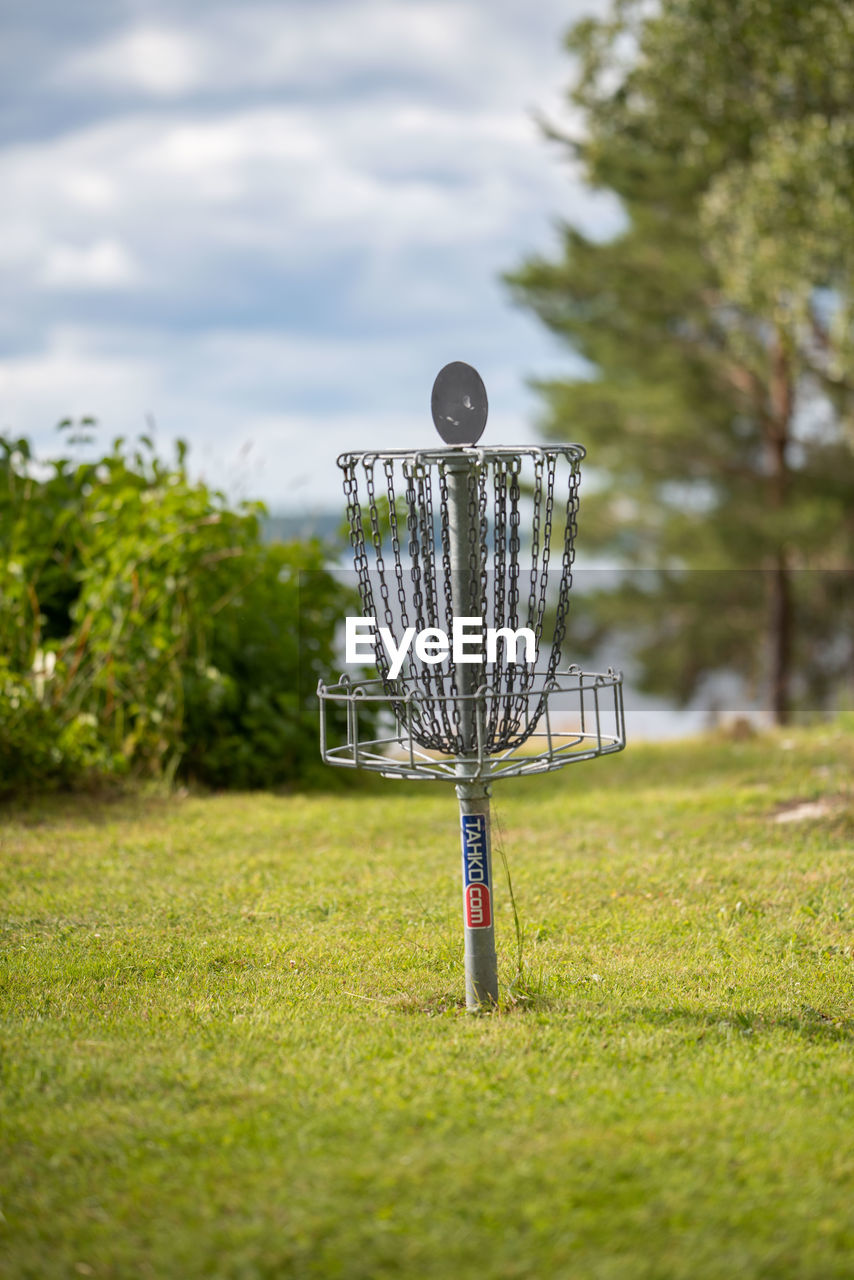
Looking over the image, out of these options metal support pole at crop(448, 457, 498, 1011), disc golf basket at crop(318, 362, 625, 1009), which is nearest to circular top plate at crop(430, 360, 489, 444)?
disc golf basket at crop(318, 362, 625, 1009)

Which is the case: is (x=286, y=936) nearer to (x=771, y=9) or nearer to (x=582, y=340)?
(x=771, y=9)

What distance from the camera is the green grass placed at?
2162 millimetres

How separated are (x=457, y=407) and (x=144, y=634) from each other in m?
3.84

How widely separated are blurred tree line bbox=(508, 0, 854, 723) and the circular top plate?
8087 mm

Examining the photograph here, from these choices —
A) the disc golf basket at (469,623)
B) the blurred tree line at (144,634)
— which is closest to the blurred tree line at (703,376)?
the blurred tree line at (144,634)

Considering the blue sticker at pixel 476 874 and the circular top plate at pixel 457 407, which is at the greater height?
the circular top plate at pixel 457 407

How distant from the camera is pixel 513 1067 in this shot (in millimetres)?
2869

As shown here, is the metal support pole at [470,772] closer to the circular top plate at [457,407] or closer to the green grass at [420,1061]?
the circular top plate at [457,407]

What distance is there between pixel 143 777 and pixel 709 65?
303 inches

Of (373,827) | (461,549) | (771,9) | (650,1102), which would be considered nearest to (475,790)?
(461,549)

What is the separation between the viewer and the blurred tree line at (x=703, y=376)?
1112cm

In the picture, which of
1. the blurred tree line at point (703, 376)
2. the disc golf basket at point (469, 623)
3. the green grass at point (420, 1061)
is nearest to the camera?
the green grass at point (420, 1061)

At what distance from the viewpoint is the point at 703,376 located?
16562 millimetres

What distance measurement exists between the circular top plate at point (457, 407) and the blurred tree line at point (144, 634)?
3.61 meters
